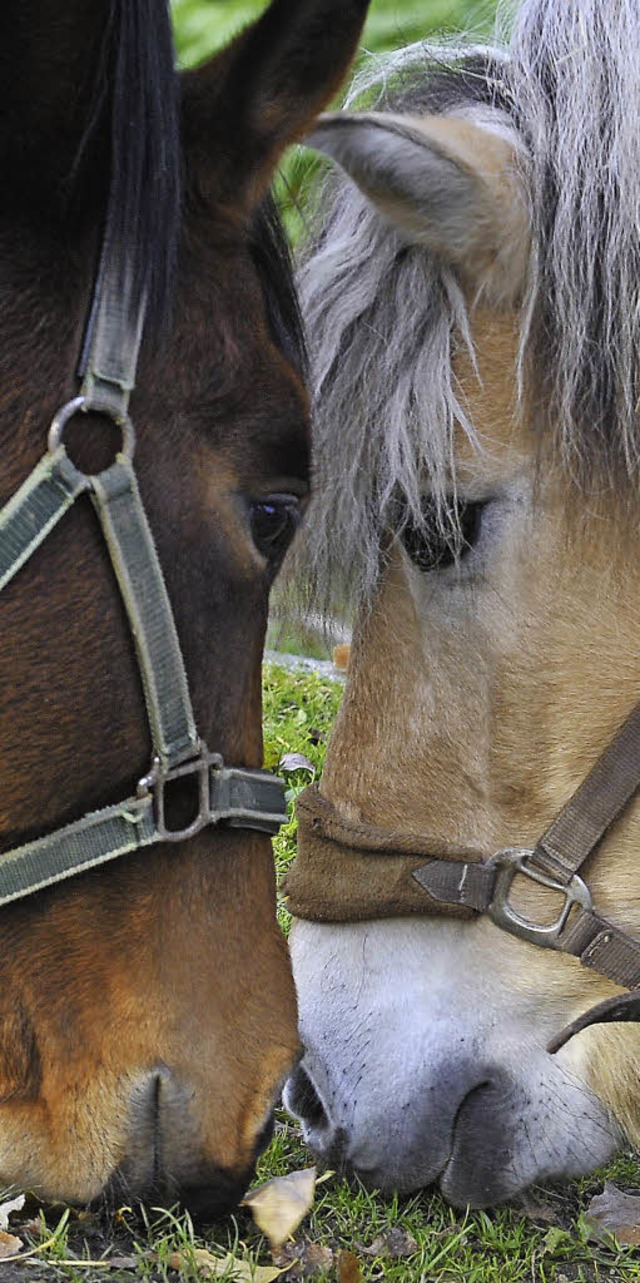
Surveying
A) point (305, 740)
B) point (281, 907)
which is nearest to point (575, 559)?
point (281, 907)

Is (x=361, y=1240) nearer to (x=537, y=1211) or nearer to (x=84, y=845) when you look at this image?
(x=537, y=1211)

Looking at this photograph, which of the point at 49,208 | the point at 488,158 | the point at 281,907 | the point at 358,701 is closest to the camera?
the point at 49,208

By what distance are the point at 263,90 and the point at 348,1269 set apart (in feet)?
5.69

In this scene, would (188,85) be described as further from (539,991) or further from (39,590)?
(539,991)

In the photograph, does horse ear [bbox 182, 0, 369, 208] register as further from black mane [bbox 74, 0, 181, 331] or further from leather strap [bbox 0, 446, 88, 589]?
leather strap [bbox 0, 446, 88, 589]

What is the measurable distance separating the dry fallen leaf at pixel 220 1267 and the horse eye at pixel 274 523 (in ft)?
3.42

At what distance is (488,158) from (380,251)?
0.23 m

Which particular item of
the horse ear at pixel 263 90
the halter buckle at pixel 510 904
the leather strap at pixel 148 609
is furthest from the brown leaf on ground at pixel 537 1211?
the horse ear at pixel 263 90

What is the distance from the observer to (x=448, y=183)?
234 cm

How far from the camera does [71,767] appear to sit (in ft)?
6.75

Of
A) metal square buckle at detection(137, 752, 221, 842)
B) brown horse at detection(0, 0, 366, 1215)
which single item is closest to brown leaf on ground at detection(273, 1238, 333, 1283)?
brown horse at detection(0, 0, 366, 1215)

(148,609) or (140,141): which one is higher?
(140,141)

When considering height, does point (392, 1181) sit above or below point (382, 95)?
below

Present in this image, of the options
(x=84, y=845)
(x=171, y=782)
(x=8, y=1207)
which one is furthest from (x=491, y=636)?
(x=8, y=1207)
